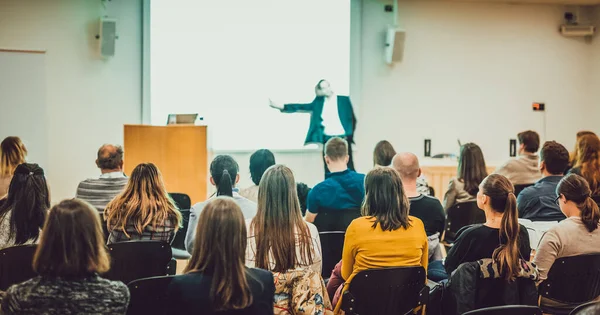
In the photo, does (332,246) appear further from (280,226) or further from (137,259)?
(137,259)

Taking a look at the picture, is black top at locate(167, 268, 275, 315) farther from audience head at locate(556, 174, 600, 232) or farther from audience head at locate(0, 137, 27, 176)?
audience head at locate(0, 137, 27, 176)

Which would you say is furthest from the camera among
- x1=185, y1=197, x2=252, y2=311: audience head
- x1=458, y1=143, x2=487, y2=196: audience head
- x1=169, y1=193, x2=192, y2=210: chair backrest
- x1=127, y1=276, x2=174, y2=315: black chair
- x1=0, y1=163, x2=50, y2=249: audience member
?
x1=169, y1=193, x2=192, y2=210: chair backrest

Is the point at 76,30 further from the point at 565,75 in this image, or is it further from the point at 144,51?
the point at 565,75

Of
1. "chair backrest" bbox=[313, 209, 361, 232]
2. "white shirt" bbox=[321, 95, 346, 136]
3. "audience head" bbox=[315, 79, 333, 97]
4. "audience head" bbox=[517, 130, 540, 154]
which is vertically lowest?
"chair backrest" bbox=[313, 209, 361, 232]

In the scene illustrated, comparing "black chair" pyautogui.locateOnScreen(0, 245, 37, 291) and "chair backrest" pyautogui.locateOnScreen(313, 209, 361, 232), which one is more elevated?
"chair backrest" pyautogui.locateOnScreen(313, 209, 361, 232)

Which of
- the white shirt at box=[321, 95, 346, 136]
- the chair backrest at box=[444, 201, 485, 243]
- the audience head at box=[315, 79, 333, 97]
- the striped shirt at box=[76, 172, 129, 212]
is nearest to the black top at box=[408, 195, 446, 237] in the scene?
the chair backrest at box=[444, 201, 485, 243]

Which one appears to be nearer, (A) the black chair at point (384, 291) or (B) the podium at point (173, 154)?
(A) the black chair at point (384, 291)

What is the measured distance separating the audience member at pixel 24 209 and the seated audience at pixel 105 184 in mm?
806

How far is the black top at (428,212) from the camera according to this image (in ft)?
12.7

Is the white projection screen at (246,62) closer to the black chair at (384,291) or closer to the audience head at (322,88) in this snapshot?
the audience head at (322,88)

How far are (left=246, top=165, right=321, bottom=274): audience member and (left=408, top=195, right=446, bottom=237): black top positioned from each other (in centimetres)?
102

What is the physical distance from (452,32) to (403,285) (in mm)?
6335

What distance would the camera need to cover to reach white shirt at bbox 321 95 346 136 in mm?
8070

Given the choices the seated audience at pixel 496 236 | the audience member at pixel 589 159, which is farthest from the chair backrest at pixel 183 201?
the audience member at pixel 589 159
